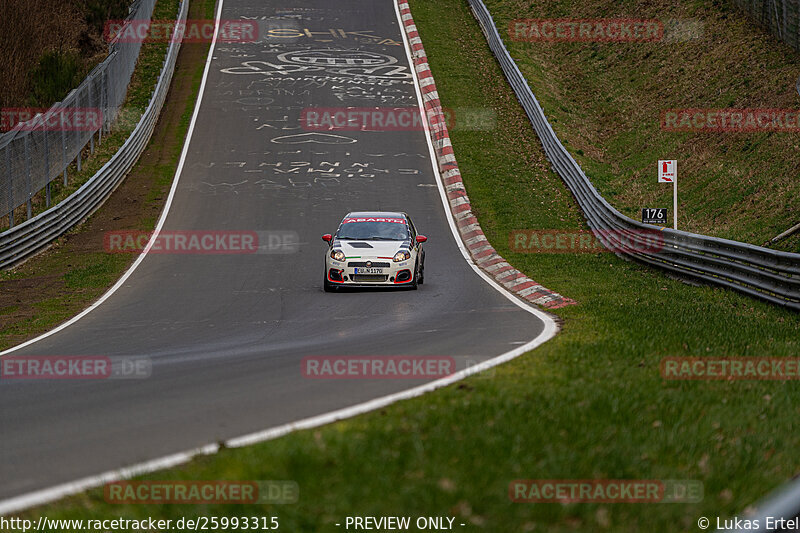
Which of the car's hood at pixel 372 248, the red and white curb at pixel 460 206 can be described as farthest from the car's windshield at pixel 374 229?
the red and white curb at pixel 460 206

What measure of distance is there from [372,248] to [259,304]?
298 cm

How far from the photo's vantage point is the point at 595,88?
1583 inches

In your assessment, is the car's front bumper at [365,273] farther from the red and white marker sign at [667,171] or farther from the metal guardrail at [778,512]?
the metal guardrail at [778,512]

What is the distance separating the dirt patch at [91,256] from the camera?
54.4ft

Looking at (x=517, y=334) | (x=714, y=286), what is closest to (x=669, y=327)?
(x=517, y=334)

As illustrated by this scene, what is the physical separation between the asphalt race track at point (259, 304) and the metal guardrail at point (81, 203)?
6.65 feet

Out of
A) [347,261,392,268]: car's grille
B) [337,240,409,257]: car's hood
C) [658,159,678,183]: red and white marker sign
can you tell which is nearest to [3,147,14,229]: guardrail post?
[337,240,409,257]: car's hood

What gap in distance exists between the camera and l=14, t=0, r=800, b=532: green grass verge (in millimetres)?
4711

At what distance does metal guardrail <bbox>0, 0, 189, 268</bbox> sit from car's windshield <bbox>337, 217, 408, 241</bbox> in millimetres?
8356

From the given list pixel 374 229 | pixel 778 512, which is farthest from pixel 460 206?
pixel 778 512

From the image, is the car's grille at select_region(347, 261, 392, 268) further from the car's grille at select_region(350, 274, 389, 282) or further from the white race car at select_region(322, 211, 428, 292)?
the car's grille at select_region(350, 274, 389, 282)

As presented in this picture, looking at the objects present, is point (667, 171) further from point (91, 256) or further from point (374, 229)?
point (91, 256)

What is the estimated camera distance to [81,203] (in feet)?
86.5

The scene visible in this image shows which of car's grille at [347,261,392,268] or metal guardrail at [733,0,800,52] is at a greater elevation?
metal guardrail at [733,0,800,52]
